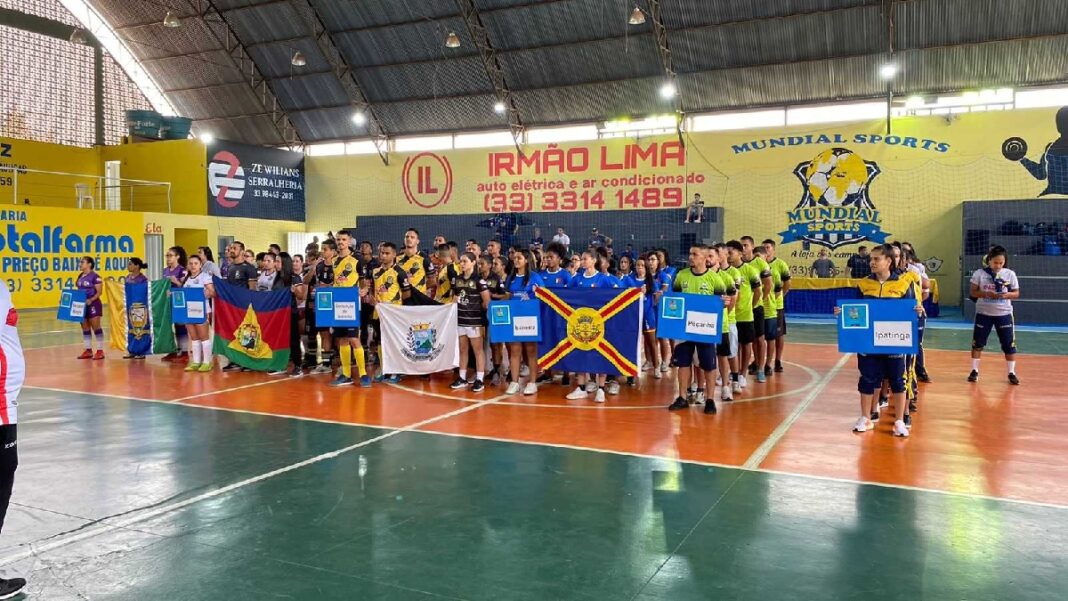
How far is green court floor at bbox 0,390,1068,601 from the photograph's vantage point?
364 cm

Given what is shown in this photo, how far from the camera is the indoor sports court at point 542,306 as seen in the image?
13.6 feet

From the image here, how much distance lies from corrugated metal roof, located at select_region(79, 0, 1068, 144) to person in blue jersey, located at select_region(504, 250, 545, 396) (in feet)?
52.4

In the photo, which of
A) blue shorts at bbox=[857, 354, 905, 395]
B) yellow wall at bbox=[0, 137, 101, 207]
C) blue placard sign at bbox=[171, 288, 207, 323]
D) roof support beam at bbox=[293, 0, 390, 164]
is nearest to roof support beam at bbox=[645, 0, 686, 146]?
roof support beam at bbox=[293, 0, 390, 164]

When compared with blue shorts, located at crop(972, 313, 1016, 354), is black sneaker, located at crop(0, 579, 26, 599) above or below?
below

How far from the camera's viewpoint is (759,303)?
9.60 m

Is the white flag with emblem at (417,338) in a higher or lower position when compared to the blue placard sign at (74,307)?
lower

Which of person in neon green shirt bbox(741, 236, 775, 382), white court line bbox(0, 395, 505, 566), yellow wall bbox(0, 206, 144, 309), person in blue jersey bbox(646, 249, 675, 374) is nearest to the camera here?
white court line bbox(0, 395, 505, 566)

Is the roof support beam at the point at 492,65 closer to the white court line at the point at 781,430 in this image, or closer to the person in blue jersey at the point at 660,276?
the person in blue jersey at the point at 660,276

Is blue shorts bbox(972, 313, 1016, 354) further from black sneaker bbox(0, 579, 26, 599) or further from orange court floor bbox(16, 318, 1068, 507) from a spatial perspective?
black sneaker bbox(0, 579, 26, 599)

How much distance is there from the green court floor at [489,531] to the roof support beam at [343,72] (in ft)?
76.7

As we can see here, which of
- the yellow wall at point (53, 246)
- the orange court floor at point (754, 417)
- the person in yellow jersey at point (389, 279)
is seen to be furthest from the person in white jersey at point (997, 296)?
the yellow wall at point (53, 246)

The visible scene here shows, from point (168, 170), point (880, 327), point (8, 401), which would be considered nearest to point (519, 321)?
point (880, 327)

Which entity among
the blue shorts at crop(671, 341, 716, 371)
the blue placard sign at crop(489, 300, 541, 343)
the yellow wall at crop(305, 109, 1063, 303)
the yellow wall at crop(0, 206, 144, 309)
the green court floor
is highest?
the yellow wall at crop(305, 109, 1063, 303)

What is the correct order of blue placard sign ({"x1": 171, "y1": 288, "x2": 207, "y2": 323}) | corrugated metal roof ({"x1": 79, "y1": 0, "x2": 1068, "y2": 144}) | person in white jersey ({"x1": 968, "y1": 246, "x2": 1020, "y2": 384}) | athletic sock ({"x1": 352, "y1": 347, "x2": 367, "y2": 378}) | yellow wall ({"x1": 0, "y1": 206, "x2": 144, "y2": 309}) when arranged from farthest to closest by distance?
1. yellow wall ({"x1": 0, "y1": 206, "x2": 144, "y2": 309})
2. corrugated metal roof ({"x1": 79, "y1": 0, "x2": 1068, "y2": 144})
3. blue placard sign ({"x1": 171, "y1": 288, "x2": 207, "y2": 323})
4. athletic sock ({"x1": 352, "y1": 347, "x2": 367, "y2": 378})
5. person in white jersey ({"x1": 968, "y1": 246, "x2": 1020, "y2": 384})
